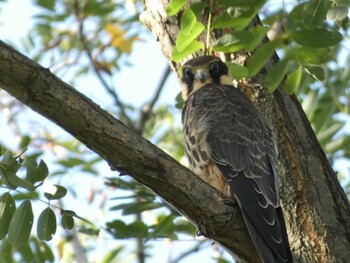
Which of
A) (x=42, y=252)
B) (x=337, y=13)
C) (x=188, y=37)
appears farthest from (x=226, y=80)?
(x=42, y=252)

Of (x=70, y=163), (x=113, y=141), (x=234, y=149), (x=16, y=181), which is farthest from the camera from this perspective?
(x=70, y=163)

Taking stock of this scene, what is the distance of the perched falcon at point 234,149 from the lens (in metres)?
Answer: 3.80

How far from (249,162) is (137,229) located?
2.78 feet

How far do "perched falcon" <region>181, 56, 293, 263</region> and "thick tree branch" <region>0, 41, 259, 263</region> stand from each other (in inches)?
10.3

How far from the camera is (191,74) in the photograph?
475cm

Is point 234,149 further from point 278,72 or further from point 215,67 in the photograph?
point 278,72

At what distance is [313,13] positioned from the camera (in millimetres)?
3547

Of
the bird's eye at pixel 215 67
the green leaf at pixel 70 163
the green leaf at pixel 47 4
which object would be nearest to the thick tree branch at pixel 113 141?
the bird's eye at pixel 215 67

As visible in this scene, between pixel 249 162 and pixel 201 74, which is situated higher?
pixel 201 74

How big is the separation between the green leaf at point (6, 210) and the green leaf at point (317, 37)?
1.48 meters

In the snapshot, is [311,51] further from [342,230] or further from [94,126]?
[94,126]

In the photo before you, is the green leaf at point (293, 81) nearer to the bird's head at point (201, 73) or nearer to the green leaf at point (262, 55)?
the green leaf at point (262, 55)

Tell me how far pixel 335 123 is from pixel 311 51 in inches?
54.3

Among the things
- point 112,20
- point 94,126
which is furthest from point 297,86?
point 112,20
